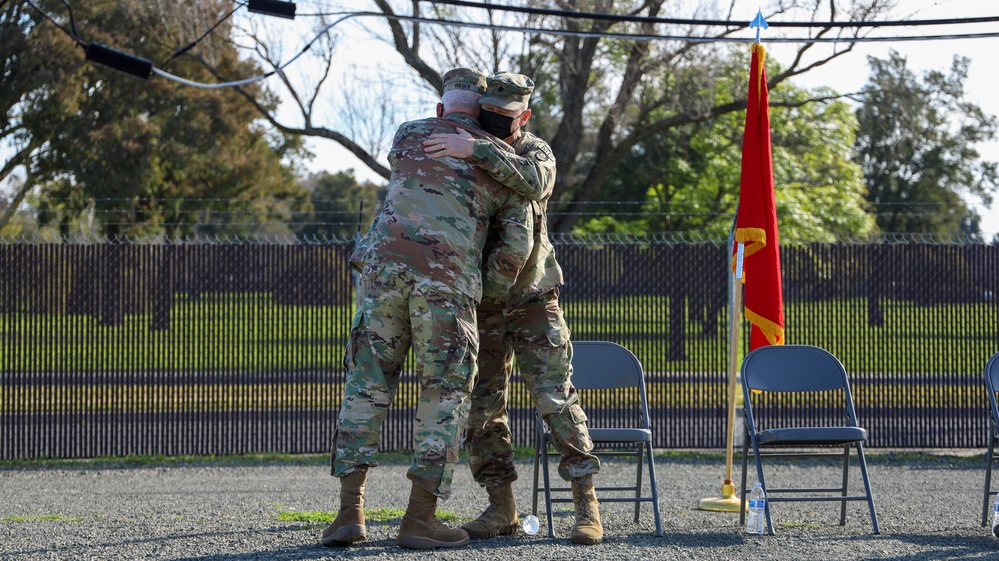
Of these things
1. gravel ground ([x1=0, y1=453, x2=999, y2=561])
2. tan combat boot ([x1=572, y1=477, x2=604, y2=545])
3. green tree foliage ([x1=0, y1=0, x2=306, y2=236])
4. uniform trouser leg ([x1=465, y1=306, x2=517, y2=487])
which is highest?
green tree foliage ([x1=0, y1=0, x2=306, y2=236])

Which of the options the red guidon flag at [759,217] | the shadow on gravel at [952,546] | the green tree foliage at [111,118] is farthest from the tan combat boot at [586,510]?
the green tree foliage at [111,118]

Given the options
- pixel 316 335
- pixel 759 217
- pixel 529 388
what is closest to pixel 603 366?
pixel 529 388

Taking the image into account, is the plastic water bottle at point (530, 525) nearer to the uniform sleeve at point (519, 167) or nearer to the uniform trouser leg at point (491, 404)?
the uniform trouser leg at point (491, 404)

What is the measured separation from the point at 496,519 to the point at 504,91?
2.22 meters

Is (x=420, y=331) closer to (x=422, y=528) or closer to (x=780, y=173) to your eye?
(x=422, y=528)

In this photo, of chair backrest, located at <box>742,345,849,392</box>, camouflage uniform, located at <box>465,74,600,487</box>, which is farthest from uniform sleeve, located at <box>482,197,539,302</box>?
chair backrest, located at <box>742,345,849,392</box>

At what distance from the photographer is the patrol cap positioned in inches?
198

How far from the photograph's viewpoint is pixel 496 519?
5301 mm

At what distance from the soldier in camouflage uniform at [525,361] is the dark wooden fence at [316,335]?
4040 mm

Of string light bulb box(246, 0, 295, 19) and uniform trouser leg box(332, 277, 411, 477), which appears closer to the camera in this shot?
uniform trouser leg box(332, 277, 411, 477)

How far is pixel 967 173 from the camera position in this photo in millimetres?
55250

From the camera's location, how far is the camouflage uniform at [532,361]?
5.16 m

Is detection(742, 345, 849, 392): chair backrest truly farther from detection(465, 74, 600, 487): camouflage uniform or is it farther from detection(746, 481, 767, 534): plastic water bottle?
detection(465, 74, 600, 487): camouflage uniform

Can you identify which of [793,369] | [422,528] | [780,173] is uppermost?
[780,173]
